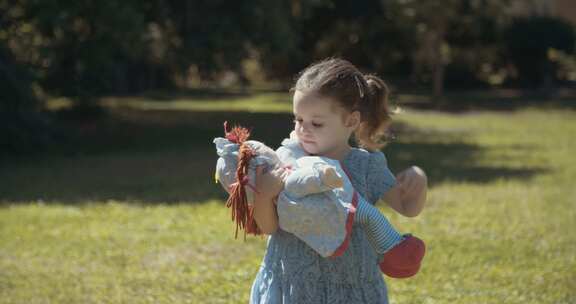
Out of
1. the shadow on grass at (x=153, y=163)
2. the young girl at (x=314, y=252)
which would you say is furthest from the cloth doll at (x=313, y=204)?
the shadow on grass at (x=153, y=163)

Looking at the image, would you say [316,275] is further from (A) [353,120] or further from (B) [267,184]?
(A) [353,120]

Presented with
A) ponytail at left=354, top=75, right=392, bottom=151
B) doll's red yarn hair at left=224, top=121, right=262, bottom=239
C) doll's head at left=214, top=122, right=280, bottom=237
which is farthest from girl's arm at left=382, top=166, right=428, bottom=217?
doll's red yarn hair at left=224, top=121, right=262, bottom=239

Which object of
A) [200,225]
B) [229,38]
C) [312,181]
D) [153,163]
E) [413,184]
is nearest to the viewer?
[312,181]

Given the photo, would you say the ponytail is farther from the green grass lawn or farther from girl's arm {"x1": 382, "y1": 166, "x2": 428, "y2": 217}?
the green grass lawn

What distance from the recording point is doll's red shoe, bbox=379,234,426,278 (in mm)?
3361

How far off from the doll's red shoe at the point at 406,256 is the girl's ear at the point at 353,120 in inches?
20.4

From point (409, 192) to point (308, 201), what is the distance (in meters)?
0.57

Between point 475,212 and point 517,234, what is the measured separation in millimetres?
1096

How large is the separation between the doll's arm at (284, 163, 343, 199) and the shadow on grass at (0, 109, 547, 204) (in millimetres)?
6051

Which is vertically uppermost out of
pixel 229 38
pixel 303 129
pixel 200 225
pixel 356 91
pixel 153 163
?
pixel 356 91

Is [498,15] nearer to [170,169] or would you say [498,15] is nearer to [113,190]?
[170,169]

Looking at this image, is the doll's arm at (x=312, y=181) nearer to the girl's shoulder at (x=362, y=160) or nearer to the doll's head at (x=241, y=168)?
the doll's head at (x=241, y=168)

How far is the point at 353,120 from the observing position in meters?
3.56

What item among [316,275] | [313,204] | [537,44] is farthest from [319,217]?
[537,44]
